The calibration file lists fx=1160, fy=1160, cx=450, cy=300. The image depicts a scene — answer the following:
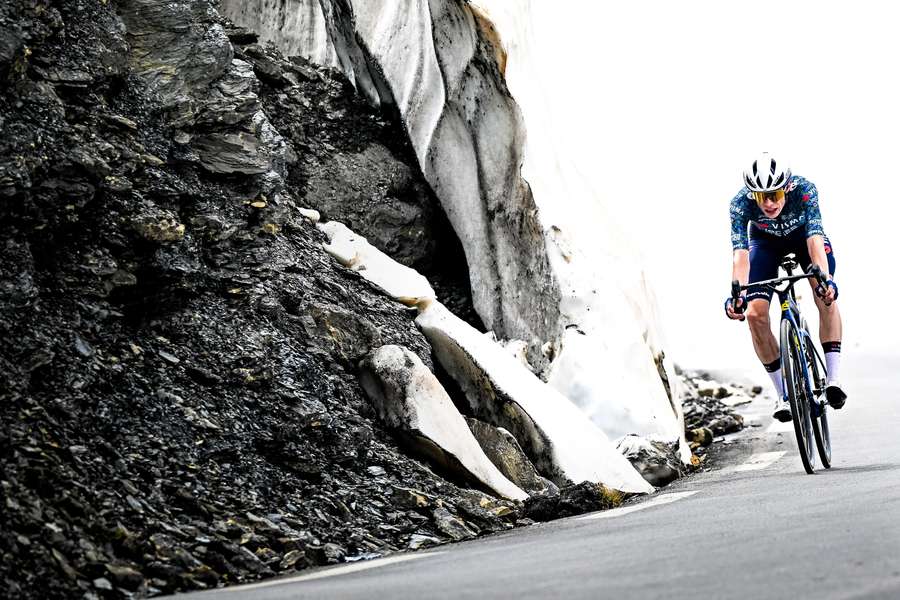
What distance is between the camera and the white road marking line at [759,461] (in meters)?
8.75

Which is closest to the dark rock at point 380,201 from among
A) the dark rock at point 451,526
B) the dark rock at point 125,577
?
the dark rock at point 451,526

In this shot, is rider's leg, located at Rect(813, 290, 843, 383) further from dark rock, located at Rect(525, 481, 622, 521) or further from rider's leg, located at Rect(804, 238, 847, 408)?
dark rock, located at Rect(525, 481, 622, 521)

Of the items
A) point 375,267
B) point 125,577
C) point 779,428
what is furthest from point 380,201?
point 125,577

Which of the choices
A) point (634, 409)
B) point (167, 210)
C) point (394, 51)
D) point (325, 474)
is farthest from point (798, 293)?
point (394, 51)

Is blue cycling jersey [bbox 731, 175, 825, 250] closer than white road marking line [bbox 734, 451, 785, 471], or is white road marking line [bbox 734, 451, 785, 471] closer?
blue cycling jersey [bbox 731, 175, 825, 250]

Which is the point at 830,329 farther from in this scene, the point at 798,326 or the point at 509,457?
the point at 509,457

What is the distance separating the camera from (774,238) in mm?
8008

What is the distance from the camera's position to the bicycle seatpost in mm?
7469

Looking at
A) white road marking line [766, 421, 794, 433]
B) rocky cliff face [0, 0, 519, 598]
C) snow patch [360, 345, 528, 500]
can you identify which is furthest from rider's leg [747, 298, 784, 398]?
white road marking line [766, 421, 794, 433]

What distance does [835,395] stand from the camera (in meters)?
7.60

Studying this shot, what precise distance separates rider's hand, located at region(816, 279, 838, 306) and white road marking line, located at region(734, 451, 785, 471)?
1.51 meters

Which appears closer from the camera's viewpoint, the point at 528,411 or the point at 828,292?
the point at 828,292

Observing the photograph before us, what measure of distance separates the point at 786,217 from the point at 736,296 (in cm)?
75

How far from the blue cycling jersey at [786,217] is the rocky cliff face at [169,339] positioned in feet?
8.03
